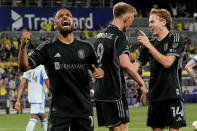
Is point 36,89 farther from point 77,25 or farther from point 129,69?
point 77,25

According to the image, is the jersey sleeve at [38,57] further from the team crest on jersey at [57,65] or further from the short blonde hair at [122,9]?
the short blonde hair at [122,9]

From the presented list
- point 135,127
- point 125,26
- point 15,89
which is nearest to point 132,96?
point 15,89

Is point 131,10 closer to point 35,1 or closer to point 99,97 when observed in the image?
point 99,97

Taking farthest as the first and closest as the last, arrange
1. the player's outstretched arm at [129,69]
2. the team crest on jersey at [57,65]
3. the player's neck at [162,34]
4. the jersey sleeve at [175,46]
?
the player's neck at [162,34] < the jersey sleeve at [175,46] < the player's outstretched arm at [129,69] < the team crest on jersey at [57,65]

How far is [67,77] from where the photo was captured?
6484mm

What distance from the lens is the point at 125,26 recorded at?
757 centimetres

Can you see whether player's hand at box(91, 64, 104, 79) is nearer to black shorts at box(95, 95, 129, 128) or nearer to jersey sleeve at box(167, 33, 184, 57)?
black shorts at box(95, 95, 129, 128)

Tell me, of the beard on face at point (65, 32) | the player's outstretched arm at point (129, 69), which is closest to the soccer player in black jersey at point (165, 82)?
the player's outstretched arm at point (129, 69)

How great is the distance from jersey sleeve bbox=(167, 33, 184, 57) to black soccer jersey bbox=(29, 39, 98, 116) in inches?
59.7

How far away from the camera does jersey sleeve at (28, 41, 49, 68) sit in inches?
253

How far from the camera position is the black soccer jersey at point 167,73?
25.4 feet

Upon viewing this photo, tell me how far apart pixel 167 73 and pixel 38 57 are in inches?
78.5

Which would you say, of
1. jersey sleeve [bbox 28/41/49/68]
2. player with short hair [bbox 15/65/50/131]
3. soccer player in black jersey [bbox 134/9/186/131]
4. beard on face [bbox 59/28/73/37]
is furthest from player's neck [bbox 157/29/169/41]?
player with short hair [bbox 15/65/50/131]

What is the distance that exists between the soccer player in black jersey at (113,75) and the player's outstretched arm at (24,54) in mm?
1345
